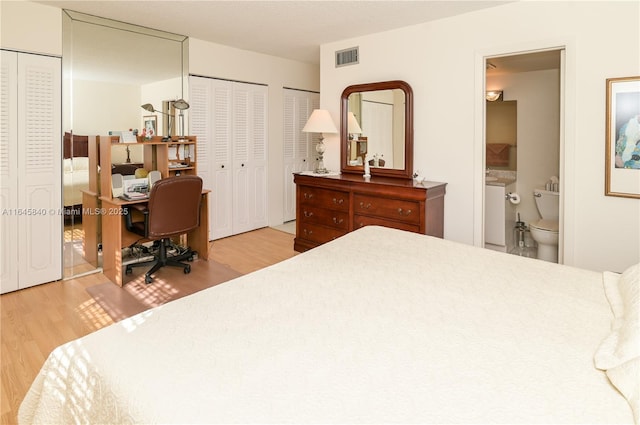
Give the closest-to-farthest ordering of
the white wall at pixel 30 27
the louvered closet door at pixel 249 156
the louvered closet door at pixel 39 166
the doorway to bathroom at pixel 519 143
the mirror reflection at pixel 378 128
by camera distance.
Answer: the white wall at pixel 30 27 → the louvered closet door at pixel 39 166 → the mirror reflection at pixel 378 128 → the doorway to bathroom at pixel 519 143 → the louvered closet door at pixel 249 156

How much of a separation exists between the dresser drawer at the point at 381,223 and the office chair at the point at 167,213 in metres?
1.56

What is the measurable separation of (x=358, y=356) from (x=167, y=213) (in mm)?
2922

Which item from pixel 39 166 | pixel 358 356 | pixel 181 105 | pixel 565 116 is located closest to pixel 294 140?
Result: pixel 181 105

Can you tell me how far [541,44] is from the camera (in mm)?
3119

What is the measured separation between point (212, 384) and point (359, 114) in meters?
3.77

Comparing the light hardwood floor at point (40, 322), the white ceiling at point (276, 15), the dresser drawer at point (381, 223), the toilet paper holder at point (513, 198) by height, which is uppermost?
the white ceiling at point (276, 15)

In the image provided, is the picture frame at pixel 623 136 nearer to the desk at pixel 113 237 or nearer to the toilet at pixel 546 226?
the toilet at pixel 546 226

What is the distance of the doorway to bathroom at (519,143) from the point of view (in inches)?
177

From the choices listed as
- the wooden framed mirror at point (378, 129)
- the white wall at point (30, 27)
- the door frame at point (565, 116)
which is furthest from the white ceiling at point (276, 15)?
the wooden framed mirror at point (378, 129)

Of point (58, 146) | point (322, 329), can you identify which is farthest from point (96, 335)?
point (58, 146)

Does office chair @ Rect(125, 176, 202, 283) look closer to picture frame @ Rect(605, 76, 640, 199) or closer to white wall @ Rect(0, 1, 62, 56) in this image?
white wall @ Rect(0, 1, 62, 56)

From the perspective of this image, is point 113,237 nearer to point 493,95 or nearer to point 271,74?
point 271,74

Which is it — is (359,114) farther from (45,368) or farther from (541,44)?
(45,368)

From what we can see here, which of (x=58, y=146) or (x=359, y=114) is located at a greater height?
(x=359, y=114)
